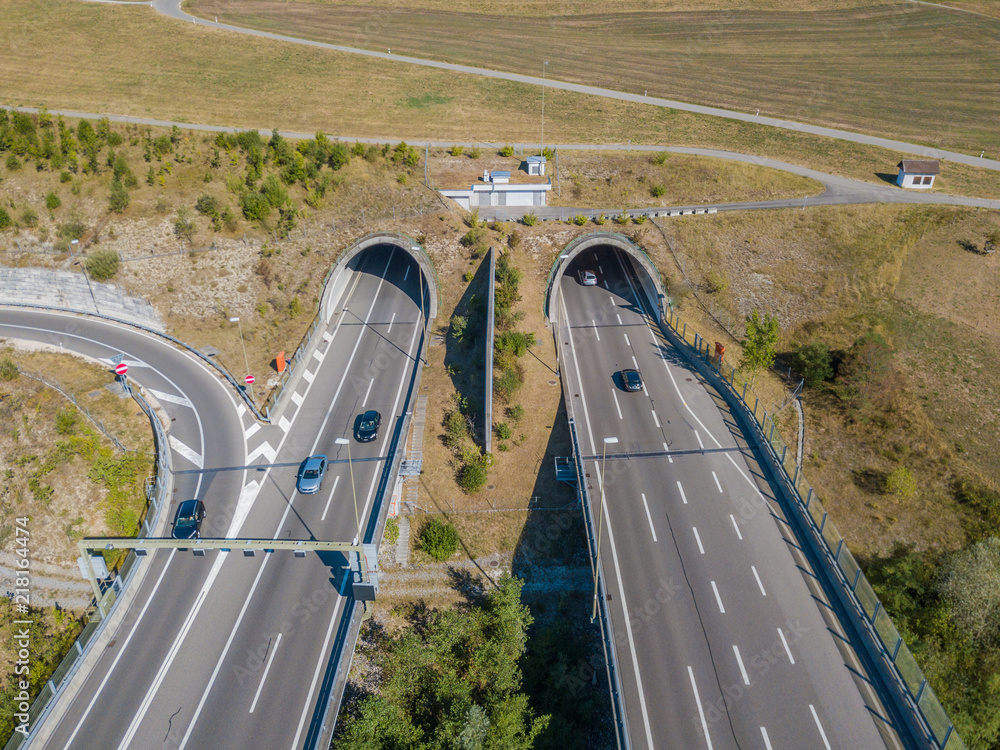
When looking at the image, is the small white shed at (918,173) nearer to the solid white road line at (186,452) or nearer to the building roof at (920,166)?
the building roof at (920,166)

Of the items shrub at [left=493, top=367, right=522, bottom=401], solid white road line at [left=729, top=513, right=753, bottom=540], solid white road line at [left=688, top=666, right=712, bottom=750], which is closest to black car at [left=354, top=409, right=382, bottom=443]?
shrub at [left=493, top=367, right=522, bottom=401]

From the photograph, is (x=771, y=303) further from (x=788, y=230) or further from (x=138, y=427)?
(x=138, y=427)

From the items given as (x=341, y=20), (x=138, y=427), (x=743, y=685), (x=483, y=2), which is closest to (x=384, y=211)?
(x=138, y=427)

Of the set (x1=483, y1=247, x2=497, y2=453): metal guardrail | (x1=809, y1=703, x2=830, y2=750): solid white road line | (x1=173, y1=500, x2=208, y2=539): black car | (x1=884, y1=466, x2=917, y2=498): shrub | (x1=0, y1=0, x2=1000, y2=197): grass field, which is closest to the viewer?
(x1=809, y1=703, x2=830, y2=750): solid white road line

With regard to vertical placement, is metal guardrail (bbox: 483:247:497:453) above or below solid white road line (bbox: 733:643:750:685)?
above

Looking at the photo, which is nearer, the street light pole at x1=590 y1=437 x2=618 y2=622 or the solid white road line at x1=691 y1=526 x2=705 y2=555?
the street light pole at x1=590 y1=437 x2=618 y2=622

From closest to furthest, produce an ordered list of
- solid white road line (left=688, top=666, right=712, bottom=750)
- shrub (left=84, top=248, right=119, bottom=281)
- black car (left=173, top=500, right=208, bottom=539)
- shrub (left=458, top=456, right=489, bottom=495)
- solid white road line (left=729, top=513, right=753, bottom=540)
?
solid white road line (left=688, top=666, right=712, bottom=750), solid white road line (left=729, top=513, right=753, bottom=540), black car (left=173, top=500, right=208, bottom=539), shrub (left=458, top=456, right=489, bottom=495), shrub (left=84, top=248, right=119, bottom=281)

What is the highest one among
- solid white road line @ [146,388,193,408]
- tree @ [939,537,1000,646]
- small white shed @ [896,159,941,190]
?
small white shed @ [896,159,941,190]

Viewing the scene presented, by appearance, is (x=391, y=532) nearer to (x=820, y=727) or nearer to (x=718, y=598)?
(x=718, y=598)

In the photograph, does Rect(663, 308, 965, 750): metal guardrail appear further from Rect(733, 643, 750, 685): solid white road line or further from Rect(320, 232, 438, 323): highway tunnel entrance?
Rect(320, 232, 438, 323): highway tunnel entrance
